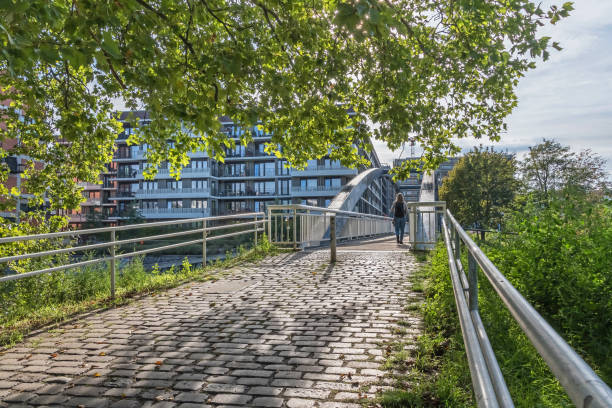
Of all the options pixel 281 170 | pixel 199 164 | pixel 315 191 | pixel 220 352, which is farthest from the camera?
pixel 199 164

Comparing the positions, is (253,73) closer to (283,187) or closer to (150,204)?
(283,187)

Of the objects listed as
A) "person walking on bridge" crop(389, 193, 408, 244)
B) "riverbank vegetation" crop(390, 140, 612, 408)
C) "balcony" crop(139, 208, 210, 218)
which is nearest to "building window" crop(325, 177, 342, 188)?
"balcony" crop(139, 208, 210, 218)

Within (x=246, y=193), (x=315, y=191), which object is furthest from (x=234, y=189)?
(x=315, y=191)

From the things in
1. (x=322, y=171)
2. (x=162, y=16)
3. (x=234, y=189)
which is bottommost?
(x=234, y=189)

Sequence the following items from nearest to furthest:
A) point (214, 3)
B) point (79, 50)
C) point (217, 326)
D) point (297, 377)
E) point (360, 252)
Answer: point (297, 377) < point (79, 50) < point (217, 326) < point (214, 3) < point (360, 252)

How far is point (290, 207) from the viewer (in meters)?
13.0

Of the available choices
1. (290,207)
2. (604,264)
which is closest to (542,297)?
(604,264)

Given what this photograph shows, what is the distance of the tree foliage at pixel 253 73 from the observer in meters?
5.31

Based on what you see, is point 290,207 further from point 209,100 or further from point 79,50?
point 79,50

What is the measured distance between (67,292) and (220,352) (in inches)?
192

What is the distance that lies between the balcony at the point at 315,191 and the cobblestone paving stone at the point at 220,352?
56.5m

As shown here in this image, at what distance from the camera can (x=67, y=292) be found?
26.6 feet

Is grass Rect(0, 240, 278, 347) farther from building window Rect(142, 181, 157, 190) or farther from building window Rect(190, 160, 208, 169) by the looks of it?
building window Rect(142, 181, 157, 190)

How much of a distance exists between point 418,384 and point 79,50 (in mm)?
4030
